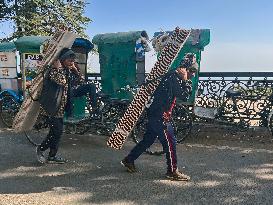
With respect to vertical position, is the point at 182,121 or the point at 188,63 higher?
the point at 188,63

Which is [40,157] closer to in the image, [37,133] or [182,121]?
[37,133]

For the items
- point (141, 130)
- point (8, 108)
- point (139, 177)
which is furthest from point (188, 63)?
point (8, 108)

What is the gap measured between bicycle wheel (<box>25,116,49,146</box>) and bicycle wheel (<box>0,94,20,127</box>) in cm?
164

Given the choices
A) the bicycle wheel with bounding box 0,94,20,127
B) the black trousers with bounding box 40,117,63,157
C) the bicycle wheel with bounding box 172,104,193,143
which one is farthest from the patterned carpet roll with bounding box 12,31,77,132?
the bicycle wheel with bounding box 0,94,20,127

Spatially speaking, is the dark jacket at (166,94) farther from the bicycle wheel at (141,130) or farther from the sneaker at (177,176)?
the bicycle wheel at (141,130)

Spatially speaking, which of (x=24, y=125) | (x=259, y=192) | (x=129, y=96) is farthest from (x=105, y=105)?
(x=259, y=192)

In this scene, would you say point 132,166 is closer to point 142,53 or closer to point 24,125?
point 24,125

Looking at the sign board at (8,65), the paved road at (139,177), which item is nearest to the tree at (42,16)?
the sign board at (8,65)

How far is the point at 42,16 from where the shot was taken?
1766cm

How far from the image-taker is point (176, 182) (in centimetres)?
589

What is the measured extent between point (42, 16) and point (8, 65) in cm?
753

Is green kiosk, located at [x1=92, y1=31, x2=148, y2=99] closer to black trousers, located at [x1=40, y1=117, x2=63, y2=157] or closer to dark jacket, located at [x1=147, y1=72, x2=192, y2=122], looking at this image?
black trousers, located at [x1=40, y1=117, x2=63, y2=157]

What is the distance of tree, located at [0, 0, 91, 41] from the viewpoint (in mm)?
17328

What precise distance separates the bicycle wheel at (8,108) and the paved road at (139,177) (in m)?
1.84
